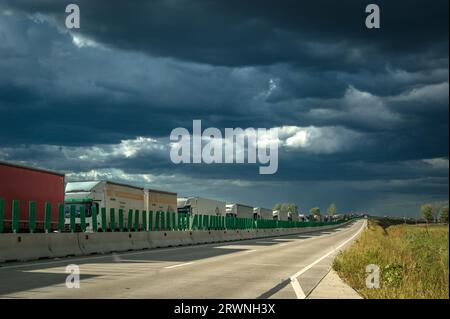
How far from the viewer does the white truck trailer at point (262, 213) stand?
234ft

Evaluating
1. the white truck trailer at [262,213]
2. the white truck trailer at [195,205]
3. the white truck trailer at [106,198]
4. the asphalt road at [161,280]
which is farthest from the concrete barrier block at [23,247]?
the white truck trailer at [262,213]

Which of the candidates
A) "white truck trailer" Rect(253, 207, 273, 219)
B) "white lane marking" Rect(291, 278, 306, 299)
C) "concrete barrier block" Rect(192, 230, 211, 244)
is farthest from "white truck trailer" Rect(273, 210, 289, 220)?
"white lane marking" Rect(291, 278, 306, 299)

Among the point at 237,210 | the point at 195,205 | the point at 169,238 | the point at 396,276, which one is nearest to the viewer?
the point at 396,276

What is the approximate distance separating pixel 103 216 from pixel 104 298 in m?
17.4

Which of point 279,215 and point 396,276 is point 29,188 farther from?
point 279,215


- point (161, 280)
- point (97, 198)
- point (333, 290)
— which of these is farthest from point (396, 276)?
point (97, 198)

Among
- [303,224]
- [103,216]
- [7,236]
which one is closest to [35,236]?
[7,236]

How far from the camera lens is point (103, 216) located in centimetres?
2745

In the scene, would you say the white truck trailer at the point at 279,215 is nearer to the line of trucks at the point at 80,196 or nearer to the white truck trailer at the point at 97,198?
the line of trucks at the point at 80,196

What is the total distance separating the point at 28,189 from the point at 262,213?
48997mm

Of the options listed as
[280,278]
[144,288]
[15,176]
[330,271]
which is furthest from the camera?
[15,176]

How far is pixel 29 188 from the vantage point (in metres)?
27.8
